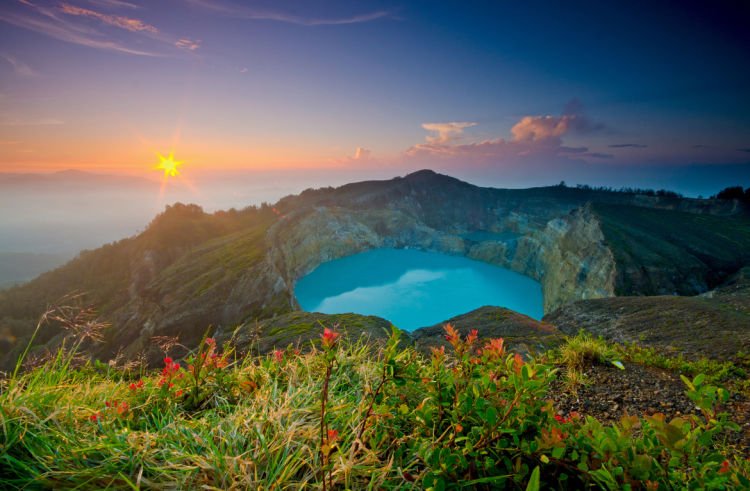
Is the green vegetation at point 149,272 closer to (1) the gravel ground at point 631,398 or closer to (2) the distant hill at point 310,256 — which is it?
(2) the distant hill at point 310,256

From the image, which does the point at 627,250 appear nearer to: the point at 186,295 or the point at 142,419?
the point at 142,419

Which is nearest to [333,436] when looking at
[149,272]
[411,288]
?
[149,272]

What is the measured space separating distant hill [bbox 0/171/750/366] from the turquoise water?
2.61m

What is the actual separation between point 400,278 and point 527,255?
22.9m

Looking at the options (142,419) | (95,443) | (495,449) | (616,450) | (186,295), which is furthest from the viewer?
(186,295)

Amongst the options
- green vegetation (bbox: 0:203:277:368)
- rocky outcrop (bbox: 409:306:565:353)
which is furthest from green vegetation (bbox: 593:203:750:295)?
green vegetation (bbox: 0:203:277:368)

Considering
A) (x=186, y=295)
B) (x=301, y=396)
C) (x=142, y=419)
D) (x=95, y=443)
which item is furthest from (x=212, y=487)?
(x=186, y=295)

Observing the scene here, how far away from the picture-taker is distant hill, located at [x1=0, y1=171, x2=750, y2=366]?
963 inches

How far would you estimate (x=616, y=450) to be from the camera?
128 centimetres

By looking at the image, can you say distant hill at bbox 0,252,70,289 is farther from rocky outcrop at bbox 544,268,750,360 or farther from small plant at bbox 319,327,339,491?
rocky outcrop at bbox 544,268,750,360

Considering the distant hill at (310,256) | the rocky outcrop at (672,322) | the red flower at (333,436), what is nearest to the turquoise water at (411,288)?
the distant hill at (310,256)

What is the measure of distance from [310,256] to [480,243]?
36878 millimetres

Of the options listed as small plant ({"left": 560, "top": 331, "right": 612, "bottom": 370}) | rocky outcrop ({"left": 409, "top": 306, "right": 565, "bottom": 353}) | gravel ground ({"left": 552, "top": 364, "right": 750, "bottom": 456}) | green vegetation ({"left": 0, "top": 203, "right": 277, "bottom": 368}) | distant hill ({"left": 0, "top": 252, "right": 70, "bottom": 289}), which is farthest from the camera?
distant hill ({"left": 0, "top": 252, "right": 70, "bottom": 289})

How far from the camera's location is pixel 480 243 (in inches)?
2584
